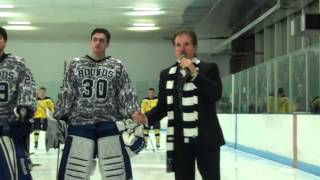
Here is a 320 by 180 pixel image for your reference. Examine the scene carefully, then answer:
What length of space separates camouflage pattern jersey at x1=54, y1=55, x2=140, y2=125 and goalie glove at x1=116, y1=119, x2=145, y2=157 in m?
0.06

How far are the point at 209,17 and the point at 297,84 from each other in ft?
23.0

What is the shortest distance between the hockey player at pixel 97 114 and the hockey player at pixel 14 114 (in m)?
0.22

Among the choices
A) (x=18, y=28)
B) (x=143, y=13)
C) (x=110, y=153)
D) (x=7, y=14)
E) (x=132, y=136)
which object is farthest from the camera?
(x=18, y=28)

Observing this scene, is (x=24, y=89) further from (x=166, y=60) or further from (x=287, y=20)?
(x=166, y=60)

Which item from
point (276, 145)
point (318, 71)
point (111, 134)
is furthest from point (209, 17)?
point (111, 134)

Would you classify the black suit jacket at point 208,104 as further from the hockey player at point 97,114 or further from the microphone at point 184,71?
the hockey player at point 97,114

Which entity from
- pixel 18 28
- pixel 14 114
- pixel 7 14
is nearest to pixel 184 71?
pixel 14 114

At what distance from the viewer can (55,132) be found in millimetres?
3402

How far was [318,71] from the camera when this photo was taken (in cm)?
813

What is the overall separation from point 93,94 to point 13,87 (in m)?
0.44

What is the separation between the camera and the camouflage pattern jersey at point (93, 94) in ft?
11.1

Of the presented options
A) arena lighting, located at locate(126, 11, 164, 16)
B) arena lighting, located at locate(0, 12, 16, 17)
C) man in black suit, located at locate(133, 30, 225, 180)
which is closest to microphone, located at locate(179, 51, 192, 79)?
man in black suit, located at locate(133, 30, 225, 180)

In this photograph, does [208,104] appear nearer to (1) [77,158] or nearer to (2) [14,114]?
(1) [77,158]

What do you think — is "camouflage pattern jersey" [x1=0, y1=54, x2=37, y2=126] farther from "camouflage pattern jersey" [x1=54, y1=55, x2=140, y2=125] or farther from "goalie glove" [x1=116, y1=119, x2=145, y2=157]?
"goalie glove" [x1=116, y1=119, x2=145, y2=157]
